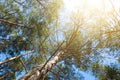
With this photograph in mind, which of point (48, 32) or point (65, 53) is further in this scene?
point (65, 53)

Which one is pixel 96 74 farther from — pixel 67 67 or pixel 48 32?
pixel 48 32

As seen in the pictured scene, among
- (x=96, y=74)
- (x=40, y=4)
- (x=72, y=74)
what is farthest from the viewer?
(x=72, y=74)

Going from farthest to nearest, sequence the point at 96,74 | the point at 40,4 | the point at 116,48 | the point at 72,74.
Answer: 1. the point at 72,74
2. the point at 96,74
3. the point at 116,48
4. the point at 40,4

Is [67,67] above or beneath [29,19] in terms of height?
beneath

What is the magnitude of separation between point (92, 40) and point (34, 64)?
8.50 ft

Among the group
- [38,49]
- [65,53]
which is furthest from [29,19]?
[65,53]

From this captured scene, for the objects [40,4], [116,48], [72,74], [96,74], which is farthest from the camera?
[72,74]

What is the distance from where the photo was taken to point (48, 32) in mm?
8891

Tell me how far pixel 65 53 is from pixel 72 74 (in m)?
1.07

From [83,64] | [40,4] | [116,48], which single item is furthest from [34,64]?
[116,48]

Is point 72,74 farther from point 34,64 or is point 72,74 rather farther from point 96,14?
point 96,14

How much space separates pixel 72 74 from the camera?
10008mm

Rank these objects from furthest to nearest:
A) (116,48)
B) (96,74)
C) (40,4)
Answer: (96,74)
(116,48)
(40,4)

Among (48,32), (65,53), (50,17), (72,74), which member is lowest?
(72,74)
